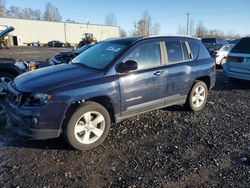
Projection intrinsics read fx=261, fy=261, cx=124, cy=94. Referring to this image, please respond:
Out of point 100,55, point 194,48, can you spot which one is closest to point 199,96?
point 194,48

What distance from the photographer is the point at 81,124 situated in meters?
4.30

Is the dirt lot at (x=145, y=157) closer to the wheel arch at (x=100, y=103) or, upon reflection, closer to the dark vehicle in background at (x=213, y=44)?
the wheel arch at (x=100, y=103)

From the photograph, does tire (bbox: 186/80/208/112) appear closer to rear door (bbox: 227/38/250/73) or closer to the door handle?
the door handle

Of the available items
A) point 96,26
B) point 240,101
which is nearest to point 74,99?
point 240,101

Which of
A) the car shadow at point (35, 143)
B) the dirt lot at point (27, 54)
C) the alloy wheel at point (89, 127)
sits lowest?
the dirt lot at point (27, 54)

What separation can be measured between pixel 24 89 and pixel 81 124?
3.45ft

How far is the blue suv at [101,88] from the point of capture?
3963 mm

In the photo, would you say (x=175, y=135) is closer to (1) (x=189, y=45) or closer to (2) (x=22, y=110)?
(1) (x=189, y=45)

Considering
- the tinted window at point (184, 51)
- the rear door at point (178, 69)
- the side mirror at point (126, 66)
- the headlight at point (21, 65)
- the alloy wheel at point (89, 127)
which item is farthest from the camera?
the headlight at point (21, 65)

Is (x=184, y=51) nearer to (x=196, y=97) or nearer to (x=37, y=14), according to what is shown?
(x=196, y=97)

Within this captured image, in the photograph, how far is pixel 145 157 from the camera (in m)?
4.10

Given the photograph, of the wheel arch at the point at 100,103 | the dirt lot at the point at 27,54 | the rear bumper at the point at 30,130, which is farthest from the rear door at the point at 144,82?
the dirt lot at the point at 27,54

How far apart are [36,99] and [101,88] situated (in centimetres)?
103

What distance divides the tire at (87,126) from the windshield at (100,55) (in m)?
0.82
